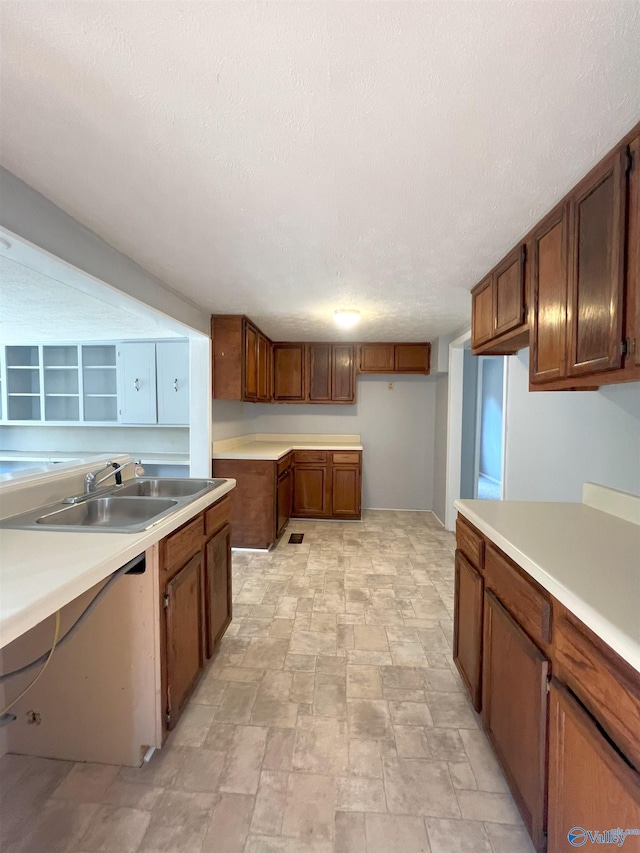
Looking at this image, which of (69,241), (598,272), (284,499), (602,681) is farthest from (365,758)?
(284,499)

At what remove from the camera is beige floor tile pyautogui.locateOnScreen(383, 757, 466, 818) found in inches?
46.3

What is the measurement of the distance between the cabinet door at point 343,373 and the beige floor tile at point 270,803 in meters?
3.64

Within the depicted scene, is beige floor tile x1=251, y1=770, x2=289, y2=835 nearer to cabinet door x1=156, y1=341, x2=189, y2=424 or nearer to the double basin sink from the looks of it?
the double basin sink

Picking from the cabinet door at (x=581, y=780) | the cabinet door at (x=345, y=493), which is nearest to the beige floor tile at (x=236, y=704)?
the cabinet door at (x=581, y=780)

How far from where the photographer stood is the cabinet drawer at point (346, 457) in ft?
14.0

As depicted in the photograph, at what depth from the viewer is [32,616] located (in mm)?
741

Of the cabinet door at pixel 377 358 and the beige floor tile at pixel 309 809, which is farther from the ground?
the cabinet door at pixel 377 358

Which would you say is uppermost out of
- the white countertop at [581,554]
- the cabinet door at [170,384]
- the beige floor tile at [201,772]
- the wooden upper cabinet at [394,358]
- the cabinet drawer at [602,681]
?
the wooden upper cabinet at [394,358]

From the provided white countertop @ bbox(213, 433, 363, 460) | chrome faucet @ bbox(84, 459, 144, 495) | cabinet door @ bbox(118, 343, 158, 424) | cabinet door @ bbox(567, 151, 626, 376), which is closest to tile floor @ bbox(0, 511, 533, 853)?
chrome faucet @ bbox(84, 459, 144, 495)

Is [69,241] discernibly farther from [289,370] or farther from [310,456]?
[310,456]

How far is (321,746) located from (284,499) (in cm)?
255

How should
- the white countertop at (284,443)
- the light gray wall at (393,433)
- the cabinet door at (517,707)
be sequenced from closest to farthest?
the cabinet door at (517,707) → the white countertop at (284,443) → the light gray wall at (393,433)

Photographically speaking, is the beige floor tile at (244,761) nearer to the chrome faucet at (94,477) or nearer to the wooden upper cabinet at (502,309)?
the chrome faucet at (94,477)

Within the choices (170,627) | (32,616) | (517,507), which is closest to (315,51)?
(32,616)
